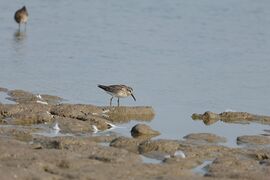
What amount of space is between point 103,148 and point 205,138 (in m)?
2.26

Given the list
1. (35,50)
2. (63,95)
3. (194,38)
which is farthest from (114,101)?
(194,38)

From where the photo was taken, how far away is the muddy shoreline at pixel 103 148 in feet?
35.2

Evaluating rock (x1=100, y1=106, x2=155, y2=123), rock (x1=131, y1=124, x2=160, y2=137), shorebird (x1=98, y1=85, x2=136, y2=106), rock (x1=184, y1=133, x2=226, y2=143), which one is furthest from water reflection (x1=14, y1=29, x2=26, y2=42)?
rock (x1=184, y1=133, x2=226, y2=143)

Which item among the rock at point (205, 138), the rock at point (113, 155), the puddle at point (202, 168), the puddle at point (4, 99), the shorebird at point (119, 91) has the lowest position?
the puddle at point (202, 168)

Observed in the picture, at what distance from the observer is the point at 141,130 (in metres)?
13.8

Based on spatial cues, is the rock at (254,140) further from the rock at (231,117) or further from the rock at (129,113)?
the rock at (129,113)

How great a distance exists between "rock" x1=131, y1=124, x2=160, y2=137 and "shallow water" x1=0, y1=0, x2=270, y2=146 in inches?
9.4

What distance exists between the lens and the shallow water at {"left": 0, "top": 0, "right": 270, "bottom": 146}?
16.8 meters

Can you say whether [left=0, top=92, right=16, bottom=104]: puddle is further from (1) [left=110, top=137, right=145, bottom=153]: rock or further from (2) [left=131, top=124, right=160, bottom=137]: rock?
(1) [left=110, top=137, right=145, bottom=153]: rock

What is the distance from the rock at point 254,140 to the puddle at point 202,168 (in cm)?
172

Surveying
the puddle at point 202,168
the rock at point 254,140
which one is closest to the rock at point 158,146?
the puddle at point 202,168

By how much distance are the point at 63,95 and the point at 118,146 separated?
179 inches

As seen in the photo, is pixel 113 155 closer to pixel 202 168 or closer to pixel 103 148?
pixel 103 148

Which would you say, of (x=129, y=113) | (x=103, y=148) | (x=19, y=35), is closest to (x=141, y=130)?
(x=129, y=113)
